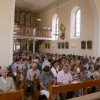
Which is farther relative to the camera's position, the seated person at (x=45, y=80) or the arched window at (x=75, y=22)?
the arched window at (x=75, y=22)

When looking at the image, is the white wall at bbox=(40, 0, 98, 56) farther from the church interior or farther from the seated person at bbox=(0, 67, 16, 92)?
the seated person at bbox=(0, 67, 16, 92)

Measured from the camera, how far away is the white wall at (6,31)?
345 inches

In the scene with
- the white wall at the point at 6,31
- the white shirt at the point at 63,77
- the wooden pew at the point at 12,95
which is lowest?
the white shirt at the point at 63,77

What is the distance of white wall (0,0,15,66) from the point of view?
8773 mm

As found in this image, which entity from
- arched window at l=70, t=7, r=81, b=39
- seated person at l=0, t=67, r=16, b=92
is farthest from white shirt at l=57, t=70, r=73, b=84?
arched window at l=70, t=7, r=81, b=39

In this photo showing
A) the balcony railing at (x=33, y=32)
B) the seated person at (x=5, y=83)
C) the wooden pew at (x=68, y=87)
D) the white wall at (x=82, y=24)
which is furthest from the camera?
the balcony railing at (x=33, y=32)

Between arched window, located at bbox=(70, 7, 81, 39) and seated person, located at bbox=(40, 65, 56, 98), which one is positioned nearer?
seated person, located at bbox=(40, 65, 56, 98)

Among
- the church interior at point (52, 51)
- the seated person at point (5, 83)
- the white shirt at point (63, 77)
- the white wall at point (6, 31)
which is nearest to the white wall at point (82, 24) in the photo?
the church interior at point (52, 51)

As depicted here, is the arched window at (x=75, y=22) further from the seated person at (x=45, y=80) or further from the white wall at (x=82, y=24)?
the seated person at (x=45, y=80)

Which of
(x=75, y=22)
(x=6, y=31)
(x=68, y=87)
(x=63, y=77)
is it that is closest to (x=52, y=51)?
(x=75, y=22)

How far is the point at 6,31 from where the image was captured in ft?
29.2

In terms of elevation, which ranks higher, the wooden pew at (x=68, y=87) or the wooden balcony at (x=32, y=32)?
the wooden balcony at (x=32, y=32)

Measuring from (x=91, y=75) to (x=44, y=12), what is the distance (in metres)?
16.8

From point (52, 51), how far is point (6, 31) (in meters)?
12.1
